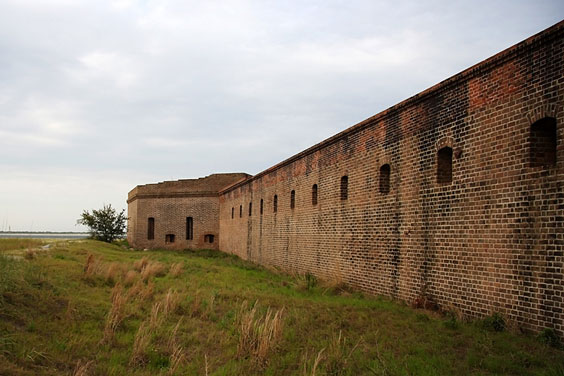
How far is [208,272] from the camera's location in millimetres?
16328

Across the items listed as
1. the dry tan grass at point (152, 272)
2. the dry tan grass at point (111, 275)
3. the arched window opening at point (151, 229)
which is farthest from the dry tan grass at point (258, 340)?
the arched window opening at point (151, 229)

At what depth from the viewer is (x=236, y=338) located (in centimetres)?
729

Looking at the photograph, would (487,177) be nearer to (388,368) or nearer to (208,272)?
(388,368)

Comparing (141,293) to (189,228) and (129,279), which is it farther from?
(189,228)

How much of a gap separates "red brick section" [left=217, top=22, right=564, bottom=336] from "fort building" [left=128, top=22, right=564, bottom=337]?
2 centimetres

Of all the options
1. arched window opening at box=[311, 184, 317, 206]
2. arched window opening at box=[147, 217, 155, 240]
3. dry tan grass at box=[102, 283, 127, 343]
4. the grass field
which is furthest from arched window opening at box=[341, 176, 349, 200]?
arched window opening at box=[147, 217, 155, 240]

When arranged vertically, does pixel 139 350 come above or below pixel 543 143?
below

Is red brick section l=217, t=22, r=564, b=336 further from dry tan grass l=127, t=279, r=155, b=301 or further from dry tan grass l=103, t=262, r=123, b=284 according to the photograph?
dry tan grass l=103, t=262, r=123, b=284

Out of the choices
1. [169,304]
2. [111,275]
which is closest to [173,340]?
[169,304]

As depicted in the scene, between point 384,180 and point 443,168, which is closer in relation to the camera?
point 443,168

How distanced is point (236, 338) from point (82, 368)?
2394mm

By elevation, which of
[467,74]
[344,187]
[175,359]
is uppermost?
[467,74]

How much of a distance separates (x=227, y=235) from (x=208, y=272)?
1292 cm

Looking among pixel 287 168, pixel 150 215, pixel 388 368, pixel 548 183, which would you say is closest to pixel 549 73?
pixel 548 183
